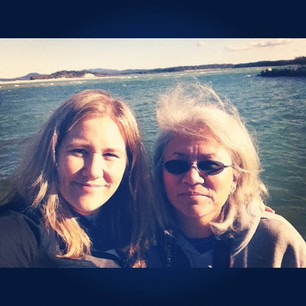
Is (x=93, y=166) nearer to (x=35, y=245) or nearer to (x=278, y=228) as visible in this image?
(x=35, y=245)

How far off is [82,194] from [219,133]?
92 centimetres

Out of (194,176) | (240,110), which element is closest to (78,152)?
(194,176)

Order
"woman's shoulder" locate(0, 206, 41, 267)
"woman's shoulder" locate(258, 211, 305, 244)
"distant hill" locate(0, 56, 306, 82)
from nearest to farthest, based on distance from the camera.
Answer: "woman's shoulder" locate(0, 206, 41, 267), "woman's shoulder" locate(258, 211, 305, 244), "distant hill" locate(0, 56, 306, 82)

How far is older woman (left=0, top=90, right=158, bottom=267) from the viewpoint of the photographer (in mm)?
2094

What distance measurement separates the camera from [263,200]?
2240 millimetres

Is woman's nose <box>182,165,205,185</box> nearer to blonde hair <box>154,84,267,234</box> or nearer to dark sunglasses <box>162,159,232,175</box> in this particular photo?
dark sunglasses <box>162,159,232,175</box>

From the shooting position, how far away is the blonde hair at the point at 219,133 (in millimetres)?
2113

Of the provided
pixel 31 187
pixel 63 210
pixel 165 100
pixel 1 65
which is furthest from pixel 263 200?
pixel 1 65

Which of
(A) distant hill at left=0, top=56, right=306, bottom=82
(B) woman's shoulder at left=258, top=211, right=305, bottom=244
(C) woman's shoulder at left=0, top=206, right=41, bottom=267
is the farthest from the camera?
(A) distant hill at left=0, top=56, right=306, bottom=82

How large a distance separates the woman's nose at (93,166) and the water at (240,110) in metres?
0.32

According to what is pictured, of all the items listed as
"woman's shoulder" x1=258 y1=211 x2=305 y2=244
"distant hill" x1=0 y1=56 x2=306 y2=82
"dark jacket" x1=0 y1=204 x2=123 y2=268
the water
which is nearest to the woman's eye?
the water

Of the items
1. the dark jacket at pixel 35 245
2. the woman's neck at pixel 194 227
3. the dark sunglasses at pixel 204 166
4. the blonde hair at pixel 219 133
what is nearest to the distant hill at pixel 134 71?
the blonde hair at pixel 219 133

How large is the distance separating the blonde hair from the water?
0.05m
